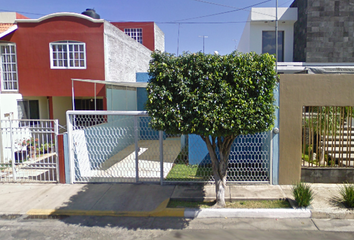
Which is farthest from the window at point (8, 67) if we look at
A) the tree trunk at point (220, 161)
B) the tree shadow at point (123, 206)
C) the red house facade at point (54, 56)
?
the tree trunk at point (220, 161)

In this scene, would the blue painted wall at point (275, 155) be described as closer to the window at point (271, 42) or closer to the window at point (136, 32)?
the window at point (271, 42)

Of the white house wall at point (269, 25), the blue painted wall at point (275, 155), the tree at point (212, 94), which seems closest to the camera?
the tree at point (212, 94)

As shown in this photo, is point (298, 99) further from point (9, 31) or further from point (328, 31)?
point (9, 31)

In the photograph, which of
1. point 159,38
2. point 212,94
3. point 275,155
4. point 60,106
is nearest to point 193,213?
point 212,94

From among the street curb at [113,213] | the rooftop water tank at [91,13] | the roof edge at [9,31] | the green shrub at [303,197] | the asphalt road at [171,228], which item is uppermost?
the rooftop water tank at [91,13]

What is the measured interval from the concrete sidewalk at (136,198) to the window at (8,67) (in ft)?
24.1

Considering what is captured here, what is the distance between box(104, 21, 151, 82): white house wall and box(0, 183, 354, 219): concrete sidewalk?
6770 millimetres

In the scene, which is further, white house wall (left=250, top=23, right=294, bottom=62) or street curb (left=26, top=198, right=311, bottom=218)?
Result: white house wall (left=250, top=23, right=294, bottom=62)

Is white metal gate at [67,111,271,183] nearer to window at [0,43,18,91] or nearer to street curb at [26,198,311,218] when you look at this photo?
street curb at [26,198,311,218]

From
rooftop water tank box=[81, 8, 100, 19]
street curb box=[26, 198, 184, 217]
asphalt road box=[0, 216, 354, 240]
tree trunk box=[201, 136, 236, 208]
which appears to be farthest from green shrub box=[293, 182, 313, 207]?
rooftop water tank box=[81, 8, 100, 19]

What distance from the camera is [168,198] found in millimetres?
6094

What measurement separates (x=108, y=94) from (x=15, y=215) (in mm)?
7665

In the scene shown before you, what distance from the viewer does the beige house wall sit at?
260 inches

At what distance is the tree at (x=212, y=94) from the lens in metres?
4.68
